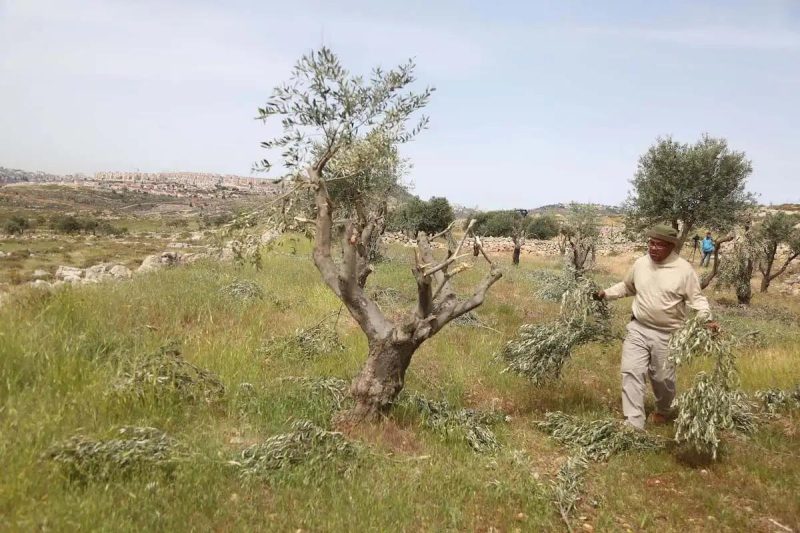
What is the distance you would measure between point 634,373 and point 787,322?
667 inches

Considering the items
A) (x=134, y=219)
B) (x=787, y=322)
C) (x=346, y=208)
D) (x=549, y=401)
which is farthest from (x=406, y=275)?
(x=134, y=219)

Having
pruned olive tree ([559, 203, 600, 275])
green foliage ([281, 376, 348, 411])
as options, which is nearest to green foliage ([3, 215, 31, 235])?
pruned olive tree ([559, 203, 600, 275])

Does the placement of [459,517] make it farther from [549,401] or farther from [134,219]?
[134,219]

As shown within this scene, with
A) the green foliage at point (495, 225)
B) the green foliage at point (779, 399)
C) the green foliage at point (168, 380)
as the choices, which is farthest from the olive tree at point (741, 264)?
the green foliage at point (495, 225)

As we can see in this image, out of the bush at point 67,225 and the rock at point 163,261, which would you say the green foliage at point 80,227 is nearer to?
the bush at point 67,225

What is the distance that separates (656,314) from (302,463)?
15.4 feet

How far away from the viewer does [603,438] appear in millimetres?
6016

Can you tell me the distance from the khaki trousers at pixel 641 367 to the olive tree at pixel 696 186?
59.7ft

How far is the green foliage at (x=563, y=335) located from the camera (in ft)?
23.3

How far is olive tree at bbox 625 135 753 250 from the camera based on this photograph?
22.3m

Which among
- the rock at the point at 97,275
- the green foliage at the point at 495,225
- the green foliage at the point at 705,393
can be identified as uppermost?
the green foliage at the point at 495,225

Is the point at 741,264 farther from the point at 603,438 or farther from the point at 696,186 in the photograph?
the point at 603,438

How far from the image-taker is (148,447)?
405 cm

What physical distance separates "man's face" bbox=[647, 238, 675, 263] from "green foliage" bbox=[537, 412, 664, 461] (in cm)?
217
